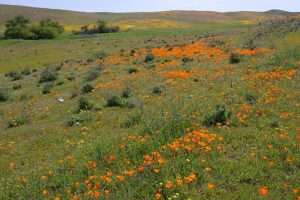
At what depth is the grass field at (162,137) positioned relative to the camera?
7242 mm

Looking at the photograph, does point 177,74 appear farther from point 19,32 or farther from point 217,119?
point 19,32

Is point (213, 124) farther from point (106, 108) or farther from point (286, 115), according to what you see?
point (106, 108)

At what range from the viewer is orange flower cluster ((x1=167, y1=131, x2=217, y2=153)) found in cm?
838

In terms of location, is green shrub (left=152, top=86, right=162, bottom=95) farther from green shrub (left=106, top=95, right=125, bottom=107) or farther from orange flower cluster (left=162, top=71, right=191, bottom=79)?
orange flower cluster (left=162, top=71, right=191, bottom=79)

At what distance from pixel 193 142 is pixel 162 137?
854 millimetres

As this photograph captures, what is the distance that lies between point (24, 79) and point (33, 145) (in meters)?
16.0

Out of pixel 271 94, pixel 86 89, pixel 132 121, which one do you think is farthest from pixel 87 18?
pixel 132 121

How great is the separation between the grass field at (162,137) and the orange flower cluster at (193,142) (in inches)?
1.2

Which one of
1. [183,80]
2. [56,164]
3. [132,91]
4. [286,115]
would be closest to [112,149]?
[56,164]

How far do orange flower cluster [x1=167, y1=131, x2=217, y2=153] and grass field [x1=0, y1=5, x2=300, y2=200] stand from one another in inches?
1.2

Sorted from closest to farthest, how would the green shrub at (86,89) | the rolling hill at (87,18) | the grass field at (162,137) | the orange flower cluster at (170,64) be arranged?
the grass field at (162,137) < the green shrub at (86,89) < the orange flower cluster at (170,64) < the rolling hill at (87,18)

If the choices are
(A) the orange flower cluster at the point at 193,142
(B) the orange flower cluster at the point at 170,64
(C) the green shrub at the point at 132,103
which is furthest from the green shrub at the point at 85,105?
(B) the orange flower cluster at the point at 170,64

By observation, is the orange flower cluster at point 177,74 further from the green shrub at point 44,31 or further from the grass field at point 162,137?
the green shrub at point 44,31

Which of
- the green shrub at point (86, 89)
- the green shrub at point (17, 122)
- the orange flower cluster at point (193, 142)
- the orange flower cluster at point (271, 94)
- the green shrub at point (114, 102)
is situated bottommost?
the green shrub at point (17, 122)
